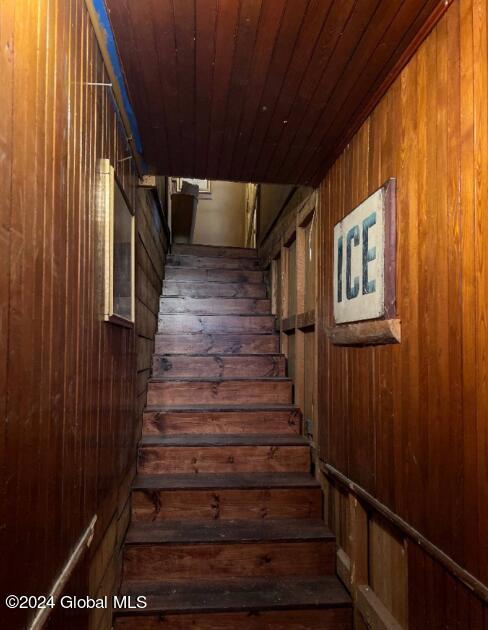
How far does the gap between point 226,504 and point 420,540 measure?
1.37 m

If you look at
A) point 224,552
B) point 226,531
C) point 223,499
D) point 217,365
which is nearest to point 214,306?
point 217,365

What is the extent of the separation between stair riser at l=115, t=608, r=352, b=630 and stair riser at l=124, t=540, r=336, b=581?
9.6 inches

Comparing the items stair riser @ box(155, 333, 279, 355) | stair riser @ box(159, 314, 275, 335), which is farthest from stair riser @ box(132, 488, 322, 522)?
stair riser @ box(159, 314, 275, 335)

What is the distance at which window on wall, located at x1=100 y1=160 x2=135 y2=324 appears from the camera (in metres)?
1.60

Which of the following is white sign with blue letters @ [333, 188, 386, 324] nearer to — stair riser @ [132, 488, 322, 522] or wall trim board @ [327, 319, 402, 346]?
wall trim board @ [327, 319, 402, 346]

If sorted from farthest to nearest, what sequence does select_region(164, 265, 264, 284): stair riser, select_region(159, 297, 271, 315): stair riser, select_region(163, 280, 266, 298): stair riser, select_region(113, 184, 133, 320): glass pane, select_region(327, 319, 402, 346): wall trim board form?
select_region(164, 265, 264, 284): stair riser → select_region(163, 280, 266, 298): stair riser → select_region(159, 297, 271, 315): stair riser → select_region(113, 184, 133, 320): glass pane → select_region(327, 319, 402, 346): wall trim board

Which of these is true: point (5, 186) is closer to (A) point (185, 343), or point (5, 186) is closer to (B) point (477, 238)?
(B) point (477, 238)

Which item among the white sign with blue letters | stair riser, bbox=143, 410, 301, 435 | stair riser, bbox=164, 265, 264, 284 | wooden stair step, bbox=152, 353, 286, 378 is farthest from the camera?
stair riser, bbox=164, 265, 264, 284

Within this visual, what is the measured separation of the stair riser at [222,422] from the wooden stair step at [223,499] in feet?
1.49

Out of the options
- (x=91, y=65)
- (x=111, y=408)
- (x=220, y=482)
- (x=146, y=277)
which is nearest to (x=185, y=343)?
(x=146, y=277)

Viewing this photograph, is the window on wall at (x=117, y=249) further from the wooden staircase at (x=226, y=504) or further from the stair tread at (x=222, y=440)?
the wooden staircase at (x=226, y=504)

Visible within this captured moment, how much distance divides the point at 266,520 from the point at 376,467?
3.47 ft

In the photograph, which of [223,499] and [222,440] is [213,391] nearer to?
[222,440]

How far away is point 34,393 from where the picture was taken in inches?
37.2
